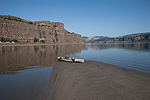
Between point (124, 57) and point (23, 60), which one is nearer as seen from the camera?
point (23, 60)

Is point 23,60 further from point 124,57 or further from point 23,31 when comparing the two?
point 23,31

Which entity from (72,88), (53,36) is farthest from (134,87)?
(53,36)

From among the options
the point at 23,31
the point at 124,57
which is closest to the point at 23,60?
the point at 124,57

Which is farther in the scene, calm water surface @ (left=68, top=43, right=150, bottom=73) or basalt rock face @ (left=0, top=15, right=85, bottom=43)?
basalt rock face @ (left=0, top=15, right=85, bottom=43)

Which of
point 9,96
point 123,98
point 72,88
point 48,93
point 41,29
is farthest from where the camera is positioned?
point 41,29

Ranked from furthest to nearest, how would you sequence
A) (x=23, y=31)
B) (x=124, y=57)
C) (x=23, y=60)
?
(x=23, y=31)
(x=124, y=57)
(x=23, y=60)

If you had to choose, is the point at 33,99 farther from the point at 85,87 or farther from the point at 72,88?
the point at 85,87

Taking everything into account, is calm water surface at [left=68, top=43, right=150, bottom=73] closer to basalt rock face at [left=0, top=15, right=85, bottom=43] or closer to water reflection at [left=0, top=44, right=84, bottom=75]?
water reflection at [left=0, top=44, right=84, bottom=75]

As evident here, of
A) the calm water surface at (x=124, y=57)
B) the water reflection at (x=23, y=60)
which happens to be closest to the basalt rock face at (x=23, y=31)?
the water reflection at (x=23, y=60)

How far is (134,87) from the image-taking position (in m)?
7.56

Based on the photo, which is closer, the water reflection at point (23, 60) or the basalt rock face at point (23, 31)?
the water reflection at point (23, 60)

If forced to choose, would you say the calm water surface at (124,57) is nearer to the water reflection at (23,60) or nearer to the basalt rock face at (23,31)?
the water reflection at (23,60)

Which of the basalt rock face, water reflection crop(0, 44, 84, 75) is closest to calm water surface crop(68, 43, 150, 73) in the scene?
water reflection crop(0, 44, 84, 75)

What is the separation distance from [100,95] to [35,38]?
4183 inches
